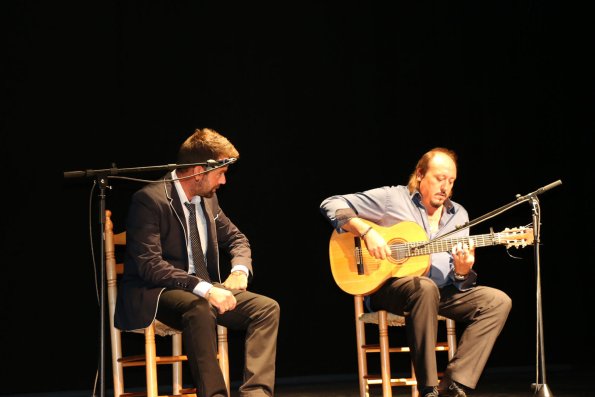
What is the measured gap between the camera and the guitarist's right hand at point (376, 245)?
3.77 metres

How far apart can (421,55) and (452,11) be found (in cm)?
39

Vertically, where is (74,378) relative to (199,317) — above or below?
below

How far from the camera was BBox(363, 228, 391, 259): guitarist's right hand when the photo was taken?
12.4 feet

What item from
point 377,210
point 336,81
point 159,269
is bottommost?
point 159,269

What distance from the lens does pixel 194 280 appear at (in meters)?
3.38

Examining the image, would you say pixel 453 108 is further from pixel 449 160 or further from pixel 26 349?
pixel 26 349

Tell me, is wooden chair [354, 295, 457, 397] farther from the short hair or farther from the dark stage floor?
the short hair

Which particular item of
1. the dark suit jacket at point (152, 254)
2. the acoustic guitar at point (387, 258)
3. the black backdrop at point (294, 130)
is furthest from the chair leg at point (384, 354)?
the black backdrop at point (294, 130)

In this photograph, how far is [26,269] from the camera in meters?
4.50

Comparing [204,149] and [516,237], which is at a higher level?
[204,149]

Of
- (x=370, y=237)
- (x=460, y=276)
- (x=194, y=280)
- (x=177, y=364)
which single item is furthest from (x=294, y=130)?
(x=194, y=280)

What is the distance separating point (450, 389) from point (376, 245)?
73cm

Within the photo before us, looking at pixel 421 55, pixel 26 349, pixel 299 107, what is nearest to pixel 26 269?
pixel 26 349

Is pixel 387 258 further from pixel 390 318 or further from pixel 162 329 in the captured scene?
pixel 162 329
